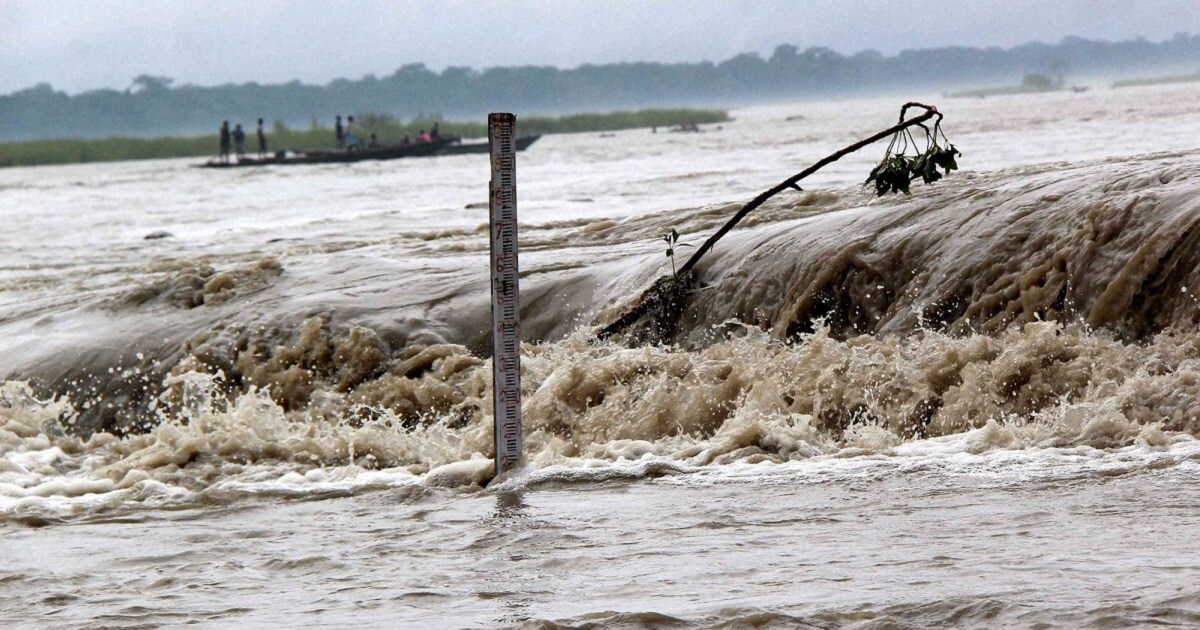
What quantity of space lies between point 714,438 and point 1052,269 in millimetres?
2387

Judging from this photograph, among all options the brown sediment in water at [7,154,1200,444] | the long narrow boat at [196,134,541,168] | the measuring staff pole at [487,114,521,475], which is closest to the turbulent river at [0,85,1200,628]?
the brown sediment in water at [7,154,1200,444]

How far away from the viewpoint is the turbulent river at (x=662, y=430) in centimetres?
491

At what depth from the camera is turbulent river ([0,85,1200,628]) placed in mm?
4906

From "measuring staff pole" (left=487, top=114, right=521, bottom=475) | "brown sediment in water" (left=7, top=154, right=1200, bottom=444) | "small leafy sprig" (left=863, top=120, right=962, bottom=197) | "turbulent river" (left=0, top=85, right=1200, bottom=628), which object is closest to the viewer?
"turbulent river" (left=0, top=85, right=1200, bottom=628)

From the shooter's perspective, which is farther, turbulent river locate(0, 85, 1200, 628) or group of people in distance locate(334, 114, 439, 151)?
group of people in distance locate(334, 114, 439, 151)

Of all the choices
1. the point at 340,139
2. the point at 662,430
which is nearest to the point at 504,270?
the point at 662,430

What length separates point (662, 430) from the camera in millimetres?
8055

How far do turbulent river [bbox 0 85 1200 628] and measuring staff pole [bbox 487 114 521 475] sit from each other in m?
0.48

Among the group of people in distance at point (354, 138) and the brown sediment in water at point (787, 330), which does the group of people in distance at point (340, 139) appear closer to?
the group of people in distance at point (354, 138)

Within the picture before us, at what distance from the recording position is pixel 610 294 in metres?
10.3

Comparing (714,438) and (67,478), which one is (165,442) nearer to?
(67,478)

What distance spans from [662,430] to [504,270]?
1564 millimetres

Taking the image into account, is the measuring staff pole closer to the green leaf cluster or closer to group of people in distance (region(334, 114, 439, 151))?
the green leaf cluster

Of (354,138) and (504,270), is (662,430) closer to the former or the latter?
(504,270)
